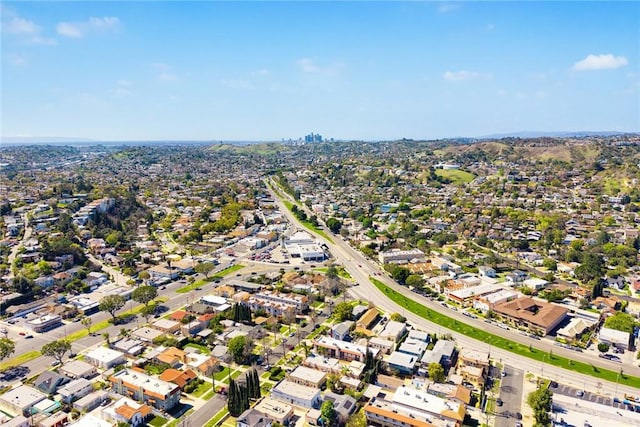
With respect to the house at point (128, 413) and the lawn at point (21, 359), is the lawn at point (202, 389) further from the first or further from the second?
the lawn at point (21, 359)

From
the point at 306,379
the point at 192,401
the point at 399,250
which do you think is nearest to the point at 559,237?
the point at 399,250

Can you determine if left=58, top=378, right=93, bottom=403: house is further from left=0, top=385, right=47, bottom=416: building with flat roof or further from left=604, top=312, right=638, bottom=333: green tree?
left=604, top=312, right=638, bottom=333: green tree

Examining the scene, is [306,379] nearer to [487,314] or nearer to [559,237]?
[487,314]

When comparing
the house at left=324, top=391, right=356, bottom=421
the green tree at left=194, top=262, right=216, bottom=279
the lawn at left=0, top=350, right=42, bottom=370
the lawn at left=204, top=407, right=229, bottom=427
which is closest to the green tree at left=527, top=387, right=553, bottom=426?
the house at left=324, top=391, right=356, bottom=421

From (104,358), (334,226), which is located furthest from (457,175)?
(104,358)

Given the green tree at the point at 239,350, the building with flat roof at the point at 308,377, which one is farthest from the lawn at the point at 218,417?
the green tree at the point at 239,350

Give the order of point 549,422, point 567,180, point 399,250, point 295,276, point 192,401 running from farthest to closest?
1. point 567,180
2. point 399,250
3. point 295,276
4. point 192,401
5. point 549,422

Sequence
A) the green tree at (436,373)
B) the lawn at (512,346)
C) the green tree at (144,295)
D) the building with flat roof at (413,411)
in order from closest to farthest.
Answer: the building with flat roof at (413,411)
the green tree at (436,373)
the lawn at (512,346)
the green tree at (144,295)
